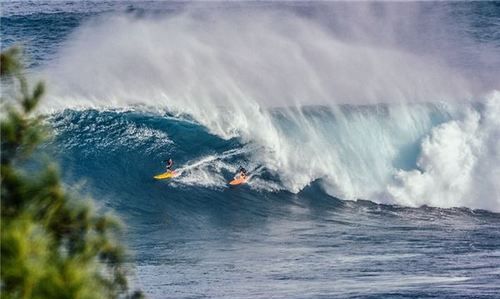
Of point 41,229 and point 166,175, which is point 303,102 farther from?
point 41,229

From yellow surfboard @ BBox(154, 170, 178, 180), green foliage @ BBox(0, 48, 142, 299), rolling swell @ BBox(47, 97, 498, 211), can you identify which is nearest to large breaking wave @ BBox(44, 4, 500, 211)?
rolling swell @ BBox(47, 97, 498, 211)

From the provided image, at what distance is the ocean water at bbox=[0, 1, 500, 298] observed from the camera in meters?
19.7

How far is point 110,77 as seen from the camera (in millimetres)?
36344

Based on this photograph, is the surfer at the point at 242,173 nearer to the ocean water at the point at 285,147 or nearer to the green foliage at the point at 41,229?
the ocean water at the point at 285,147

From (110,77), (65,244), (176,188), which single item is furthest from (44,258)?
(110,77)

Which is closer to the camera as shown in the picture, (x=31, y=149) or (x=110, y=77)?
(x=31, y=149)

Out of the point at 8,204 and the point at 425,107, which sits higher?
the point at 8,204

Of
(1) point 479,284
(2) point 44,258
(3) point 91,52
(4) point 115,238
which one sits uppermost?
(2) point 44,258

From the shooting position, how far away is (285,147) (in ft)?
99.4

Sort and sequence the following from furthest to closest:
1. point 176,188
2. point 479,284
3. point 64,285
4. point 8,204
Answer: point 176,188, point 479,284, point 8,204, point 64,285

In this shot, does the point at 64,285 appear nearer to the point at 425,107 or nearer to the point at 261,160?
the point at 261,160

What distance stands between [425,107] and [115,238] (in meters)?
27.7

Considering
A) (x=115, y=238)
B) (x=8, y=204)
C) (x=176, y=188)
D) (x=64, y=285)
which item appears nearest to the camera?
(x=64, y=285)

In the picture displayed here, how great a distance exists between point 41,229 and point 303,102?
28.6 metres
